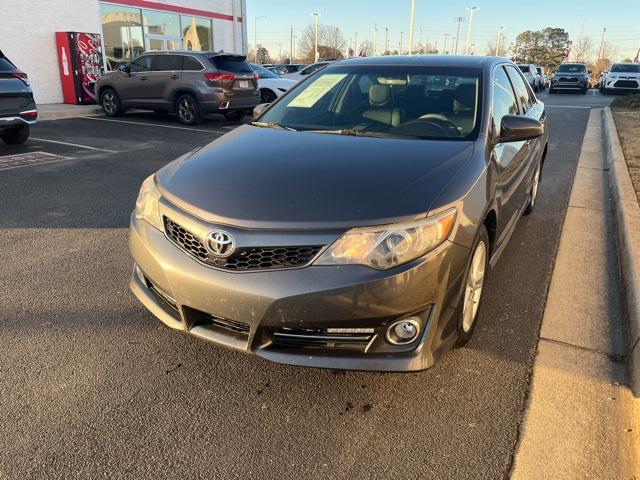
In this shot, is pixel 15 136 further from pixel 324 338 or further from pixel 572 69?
pixel 572 69

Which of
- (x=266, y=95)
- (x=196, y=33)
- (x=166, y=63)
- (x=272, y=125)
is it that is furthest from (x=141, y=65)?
(x=272, y=125)

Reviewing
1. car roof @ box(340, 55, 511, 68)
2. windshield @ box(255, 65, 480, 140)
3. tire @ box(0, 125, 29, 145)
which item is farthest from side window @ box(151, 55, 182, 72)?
windshield @ box(255, 65, 480, 140)

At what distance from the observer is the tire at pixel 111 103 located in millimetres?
13312

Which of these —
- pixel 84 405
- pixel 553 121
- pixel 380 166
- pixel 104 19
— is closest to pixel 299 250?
pixel 380 166

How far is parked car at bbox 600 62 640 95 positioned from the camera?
27766 millimetres

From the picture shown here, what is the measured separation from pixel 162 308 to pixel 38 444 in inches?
30.9

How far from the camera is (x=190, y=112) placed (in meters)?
12.3

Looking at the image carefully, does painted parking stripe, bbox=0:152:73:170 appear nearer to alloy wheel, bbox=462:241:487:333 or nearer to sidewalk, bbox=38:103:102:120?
sidewalk, bbox=38:103:102:120

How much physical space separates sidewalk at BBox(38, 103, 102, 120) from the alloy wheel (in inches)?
498

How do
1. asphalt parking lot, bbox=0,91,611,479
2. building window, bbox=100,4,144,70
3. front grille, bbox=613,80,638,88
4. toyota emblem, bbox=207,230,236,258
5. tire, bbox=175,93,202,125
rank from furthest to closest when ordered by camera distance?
1. front grille, bbox=613,80,638,88
2. building window, bbox=100,4,144,70
3. tire, bbox=175,93,202,125
4. toyota emblem, bbox=207,230,236,258
5. asphalt parking lot, bbox=0,91,611,479

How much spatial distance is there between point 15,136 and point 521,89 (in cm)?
818

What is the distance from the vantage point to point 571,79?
30375 millimetres

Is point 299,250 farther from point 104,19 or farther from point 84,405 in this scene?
point 104,19

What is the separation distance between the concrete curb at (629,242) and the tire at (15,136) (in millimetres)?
8912
